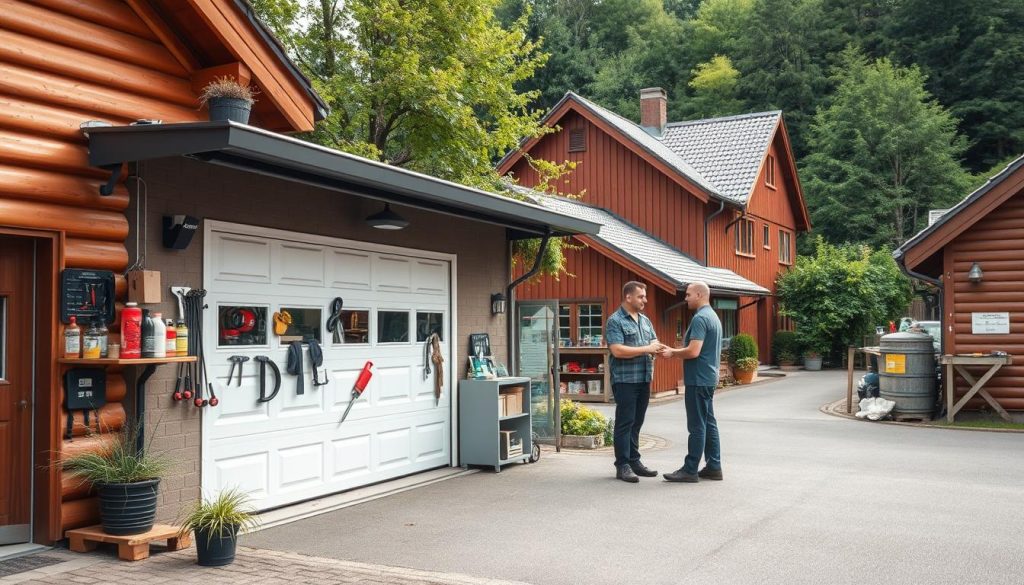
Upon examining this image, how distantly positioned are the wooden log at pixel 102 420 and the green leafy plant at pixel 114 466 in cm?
12

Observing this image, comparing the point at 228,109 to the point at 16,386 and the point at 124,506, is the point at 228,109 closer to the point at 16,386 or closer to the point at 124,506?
the point at 16,386

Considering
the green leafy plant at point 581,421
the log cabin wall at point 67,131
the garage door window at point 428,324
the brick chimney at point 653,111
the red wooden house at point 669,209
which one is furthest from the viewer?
the brick chimney at point 653,111

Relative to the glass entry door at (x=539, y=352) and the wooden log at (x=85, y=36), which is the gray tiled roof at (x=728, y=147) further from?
the wooden log at (x=85, y=36)

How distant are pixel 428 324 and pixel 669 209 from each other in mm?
15125

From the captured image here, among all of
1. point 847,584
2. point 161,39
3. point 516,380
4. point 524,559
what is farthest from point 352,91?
point 847,584

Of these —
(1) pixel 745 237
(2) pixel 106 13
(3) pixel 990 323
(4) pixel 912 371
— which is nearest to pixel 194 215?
(2) pixel 106 13

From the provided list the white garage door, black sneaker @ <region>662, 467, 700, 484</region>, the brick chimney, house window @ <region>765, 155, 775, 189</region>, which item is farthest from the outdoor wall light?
the brick chimney

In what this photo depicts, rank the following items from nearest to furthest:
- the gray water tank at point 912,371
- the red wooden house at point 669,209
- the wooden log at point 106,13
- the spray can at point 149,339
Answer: the spray can at point 149,339 < the wooden log at point 106,13 < the gray water tank at point 912,371 < the red wooden house at point 669,209

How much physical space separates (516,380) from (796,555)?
4.60 m

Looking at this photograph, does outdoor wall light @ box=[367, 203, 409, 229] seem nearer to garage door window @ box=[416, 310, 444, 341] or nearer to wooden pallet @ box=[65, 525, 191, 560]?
garage door window @ box=[416, 310, 444, 341]

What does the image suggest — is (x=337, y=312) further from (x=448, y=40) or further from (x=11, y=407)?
(x=448, y=40)

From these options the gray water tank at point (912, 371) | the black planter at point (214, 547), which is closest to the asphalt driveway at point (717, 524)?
the black planter at point (214, 547)

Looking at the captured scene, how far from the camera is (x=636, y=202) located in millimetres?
24641

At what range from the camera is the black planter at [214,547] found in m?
5.97
